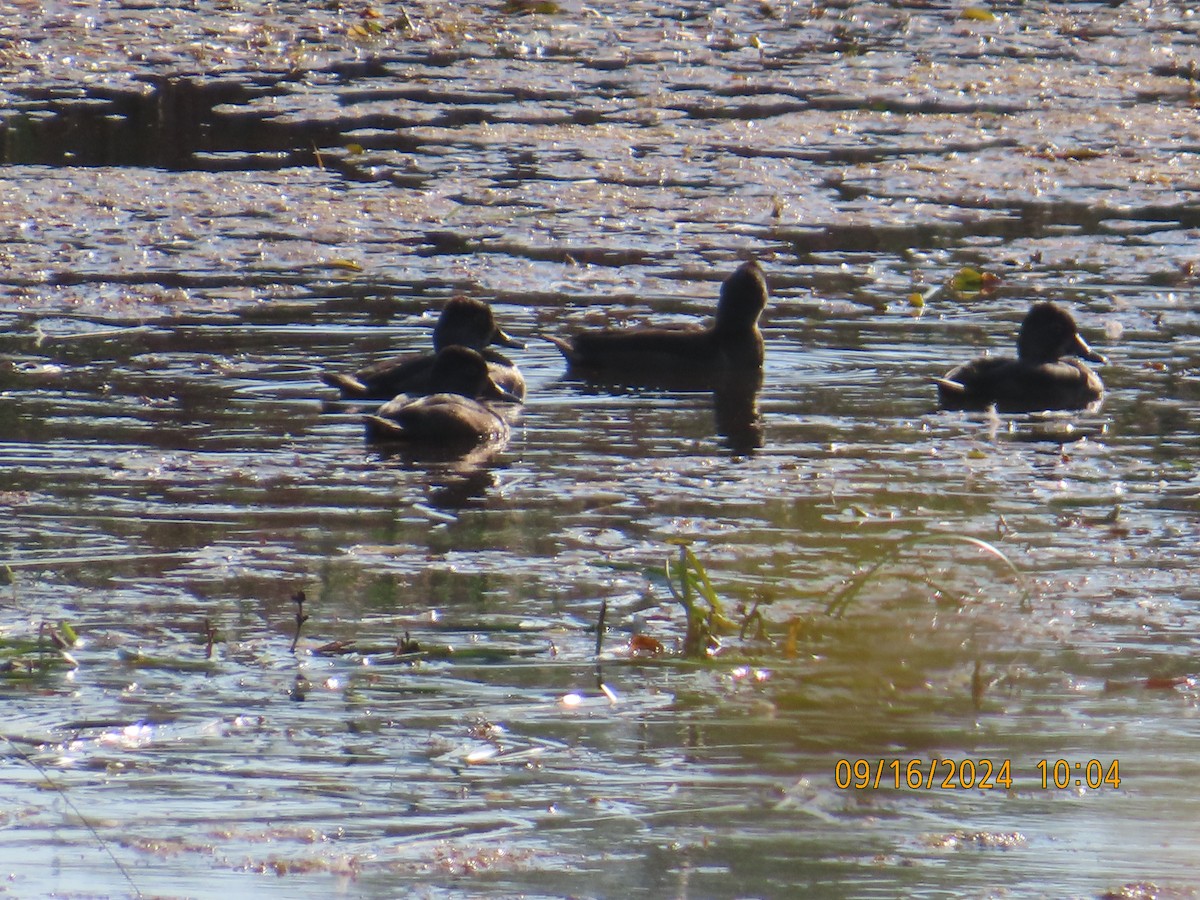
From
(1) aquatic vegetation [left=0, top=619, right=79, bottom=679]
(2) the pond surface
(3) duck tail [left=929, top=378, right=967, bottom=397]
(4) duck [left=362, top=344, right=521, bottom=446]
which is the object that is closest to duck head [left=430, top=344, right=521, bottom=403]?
(4) duck [left=362, top=344, right=521, bottom=446]

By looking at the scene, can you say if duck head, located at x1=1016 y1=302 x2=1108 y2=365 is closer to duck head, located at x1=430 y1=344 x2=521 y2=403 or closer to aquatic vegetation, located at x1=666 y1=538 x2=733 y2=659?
duck head, located at x1=430 y1=344 x2=521 y2=403

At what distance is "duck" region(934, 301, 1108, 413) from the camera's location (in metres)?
10.3

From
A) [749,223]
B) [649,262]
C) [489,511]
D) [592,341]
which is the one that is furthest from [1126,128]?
[489,511]

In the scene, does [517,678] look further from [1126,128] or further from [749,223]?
[1126,128]

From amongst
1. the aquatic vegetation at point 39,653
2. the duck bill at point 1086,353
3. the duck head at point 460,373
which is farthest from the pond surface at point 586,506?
the duck head at point 460,373

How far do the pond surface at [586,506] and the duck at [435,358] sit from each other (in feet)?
0.68

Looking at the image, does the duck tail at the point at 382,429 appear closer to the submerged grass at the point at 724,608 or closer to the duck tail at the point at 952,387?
the duck tail at the point at 952,387

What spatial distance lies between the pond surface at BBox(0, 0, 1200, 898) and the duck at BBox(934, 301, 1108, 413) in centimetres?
17

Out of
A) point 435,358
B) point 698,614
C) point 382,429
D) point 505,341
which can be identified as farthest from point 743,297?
point 698,614

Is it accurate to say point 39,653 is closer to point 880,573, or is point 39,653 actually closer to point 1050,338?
point 880,573

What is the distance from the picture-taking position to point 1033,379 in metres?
10.3

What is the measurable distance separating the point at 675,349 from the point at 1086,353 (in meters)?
2.00

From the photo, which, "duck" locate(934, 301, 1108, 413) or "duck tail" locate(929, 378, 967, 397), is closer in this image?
"duck tail" locate(929, 378, 967, 397)

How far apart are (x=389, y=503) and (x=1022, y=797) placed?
3.78m
